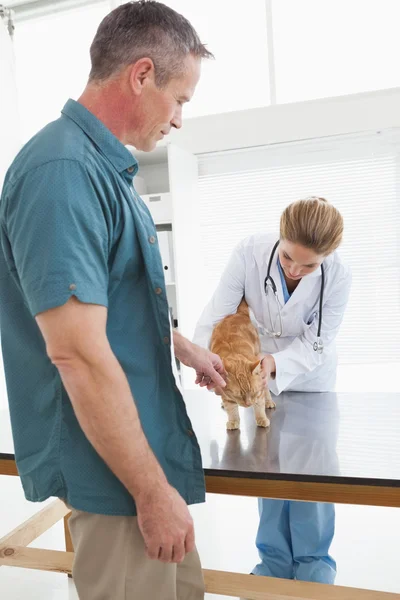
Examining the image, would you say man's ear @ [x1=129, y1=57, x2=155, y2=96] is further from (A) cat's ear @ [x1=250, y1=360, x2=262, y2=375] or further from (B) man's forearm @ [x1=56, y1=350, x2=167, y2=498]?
(A) cat's ear @ [x1=250, y1=360, x2=262, y2=375]

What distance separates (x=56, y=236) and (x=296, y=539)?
5.88 feet

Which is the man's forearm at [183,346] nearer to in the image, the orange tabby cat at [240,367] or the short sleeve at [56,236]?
the orange tabby cat at [240,367]

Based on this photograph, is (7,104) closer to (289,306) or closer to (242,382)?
(289,306)

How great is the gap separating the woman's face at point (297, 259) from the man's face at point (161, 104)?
0.82 metres

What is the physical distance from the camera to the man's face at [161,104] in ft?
3.55

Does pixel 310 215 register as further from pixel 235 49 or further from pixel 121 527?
pixel 235 49

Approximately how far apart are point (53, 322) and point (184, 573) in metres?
0.68

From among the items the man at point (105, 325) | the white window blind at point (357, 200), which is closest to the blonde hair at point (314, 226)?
the man at point (105, 325)

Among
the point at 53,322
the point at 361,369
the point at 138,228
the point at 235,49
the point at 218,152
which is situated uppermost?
the point at 235,49

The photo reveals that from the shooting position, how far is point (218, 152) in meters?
4.56

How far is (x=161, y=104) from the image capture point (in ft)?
3.59

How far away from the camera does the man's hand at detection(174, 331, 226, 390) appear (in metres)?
1.59

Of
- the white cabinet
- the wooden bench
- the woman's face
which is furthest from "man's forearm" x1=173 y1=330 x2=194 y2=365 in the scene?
the white cabinet

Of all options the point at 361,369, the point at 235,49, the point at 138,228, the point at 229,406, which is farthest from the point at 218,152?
the point at 138,228
